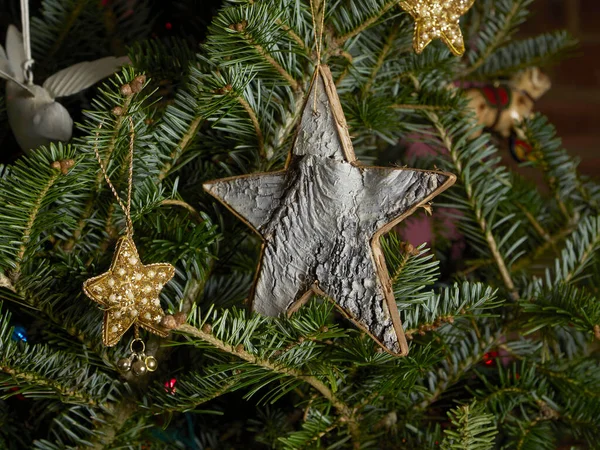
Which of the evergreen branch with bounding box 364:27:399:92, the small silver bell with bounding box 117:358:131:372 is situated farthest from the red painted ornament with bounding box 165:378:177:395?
the evergreen branch with bounding box 364:27:399:92

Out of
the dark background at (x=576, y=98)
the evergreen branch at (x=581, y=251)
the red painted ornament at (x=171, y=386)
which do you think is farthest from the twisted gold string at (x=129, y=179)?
the dark background at (x=576, y=98)

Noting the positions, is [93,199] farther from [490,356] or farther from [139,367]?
[490,356]

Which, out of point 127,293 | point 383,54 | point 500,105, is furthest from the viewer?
point 500,105

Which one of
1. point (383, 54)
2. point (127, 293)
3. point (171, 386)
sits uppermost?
point (383, 54)

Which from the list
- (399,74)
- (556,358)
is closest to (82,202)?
(399,74)

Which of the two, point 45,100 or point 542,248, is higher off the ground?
point 45,100

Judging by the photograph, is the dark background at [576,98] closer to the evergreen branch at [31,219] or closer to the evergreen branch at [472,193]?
the evergreen branch at [472,193]

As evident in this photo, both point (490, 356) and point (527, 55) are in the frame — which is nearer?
point (490, 356)

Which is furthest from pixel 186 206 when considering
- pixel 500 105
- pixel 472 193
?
pixel 500 105
